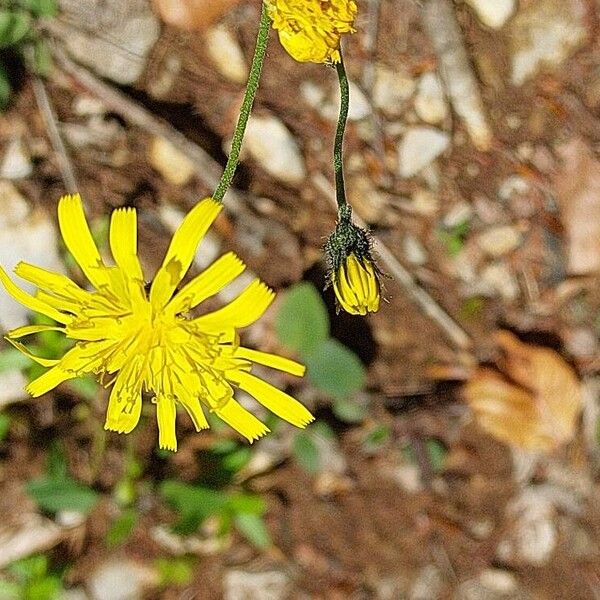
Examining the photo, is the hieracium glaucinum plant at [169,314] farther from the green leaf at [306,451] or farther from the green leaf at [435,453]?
the green leaf at [435,453]

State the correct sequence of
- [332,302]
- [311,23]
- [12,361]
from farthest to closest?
[332,302]
[12,361]
[311,23]

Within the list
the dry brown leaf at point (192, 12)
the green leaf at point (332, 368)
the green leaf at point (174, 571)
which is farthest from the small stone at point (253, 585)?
the dry brown leaf at point (192, 12)

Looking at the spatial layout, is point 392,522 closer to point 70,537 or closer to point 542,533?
point 542,533

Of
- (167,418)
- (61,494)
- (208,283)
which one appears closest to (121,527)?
(61,494)

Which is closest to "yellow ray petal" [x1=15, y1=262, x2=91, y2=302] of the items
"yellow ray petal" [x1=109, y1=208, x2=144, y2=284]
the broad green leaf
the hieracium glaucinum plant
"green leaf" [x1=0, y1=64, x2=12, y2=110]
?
the hieracium glaucinum plant

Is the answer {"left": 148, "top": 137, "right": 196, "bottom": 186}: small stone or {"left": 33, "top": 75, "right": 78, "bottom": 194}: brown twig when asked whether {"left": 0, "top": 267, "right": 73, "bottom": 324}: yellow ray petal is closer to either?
{"left": 33, "top": 75, "right": 78, "bottom": 194}: brown twig

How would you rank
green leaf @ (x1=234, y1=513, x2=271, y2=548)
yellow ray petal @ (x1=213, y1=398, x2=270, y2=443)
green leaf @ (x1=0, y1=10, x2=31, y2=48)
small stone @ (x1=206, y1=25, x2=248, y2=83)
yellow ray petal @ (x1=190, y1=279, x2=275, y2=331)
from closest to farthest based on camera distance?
1. yellow ray petal @ (x1=190, y1=279, x2=275, y2=331)
2. yellow ray petal @ (x1=213, y1=398, x2=270, y2=443)
3. green leaf @ (x1=0, y1=10, x2=31, y2=48)
4. small stone @ (x1=206, y1=25, x2=248, y2=83)
5. green leaf @ (x1=234, y1=513, x2=271, y2=548)

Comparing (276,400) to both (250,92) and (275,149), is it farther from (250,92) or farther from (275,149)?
(275,149)
